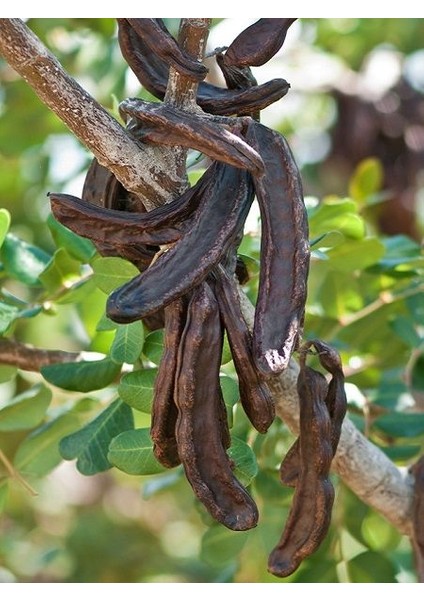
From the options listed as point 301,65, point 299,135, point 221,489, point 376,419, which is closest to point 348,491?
point 376,419

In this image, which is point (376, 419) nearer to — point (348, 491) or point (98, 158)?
point (348, 491)

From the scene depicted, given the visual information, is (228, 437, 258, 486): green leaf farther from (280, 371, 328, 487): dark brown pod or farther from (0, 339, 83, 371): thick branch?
(0, 339, 83, 371): thick branch

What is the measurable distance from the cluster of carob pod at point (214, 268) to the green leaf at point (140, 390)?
14cm

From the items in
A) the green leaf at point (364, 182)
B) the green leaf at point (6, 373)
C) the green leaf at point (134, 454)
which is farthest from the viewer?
the green leaf at point (364, 182)

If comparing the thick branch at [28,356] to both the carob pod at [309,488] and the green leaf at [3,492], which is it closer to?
the green leaf at [3,492]

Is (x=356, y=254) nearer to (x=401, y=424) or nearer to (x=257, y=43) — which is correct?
(x=401, y=424)

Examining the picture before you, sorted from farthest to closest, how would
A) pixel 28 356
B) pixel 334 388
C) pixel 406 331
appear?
1. pixel 406 331
2. pixel 28 356
3. pixel 334 388

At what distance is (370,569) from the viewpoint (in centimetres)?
112

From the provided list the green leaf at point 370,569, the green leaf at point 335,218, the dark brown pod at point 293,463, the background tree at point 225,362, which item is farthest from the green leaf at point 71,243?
the green leaf at point 370,569

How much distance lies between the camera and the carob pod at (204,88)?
0.73 meters

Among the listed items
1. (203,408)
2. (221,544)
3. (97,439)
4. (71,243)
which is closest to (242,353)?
(203,408)

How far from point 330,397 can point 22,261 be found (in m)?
0.40

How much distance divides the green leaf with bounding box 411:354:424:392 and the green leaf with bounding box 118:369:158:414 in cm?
58

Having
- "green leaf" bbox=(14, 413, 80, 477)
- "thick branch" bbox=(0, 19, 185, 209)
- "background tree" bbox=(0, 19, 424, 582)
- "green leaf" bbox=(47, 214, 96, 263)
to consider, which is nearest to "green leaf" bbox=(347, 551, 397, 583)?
"background tree" bbox=(0, 19, 424, 582)
